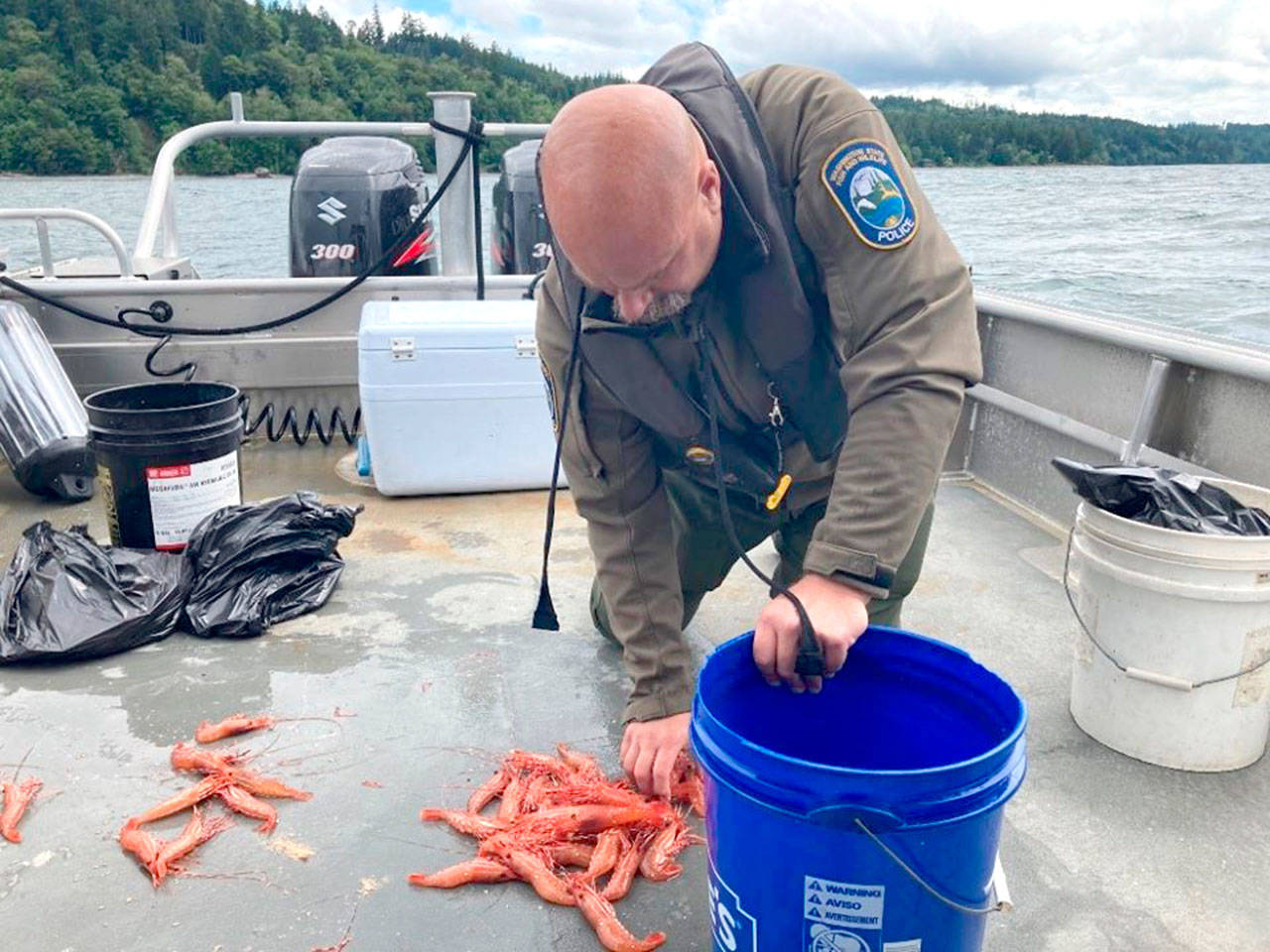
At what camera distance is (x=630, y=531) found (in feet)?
7.47

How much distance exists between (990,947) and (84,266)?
21.2 ft

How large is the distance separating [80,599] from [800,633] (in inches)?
94.8

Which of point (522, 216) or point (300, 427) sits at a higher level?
point (522, 216)

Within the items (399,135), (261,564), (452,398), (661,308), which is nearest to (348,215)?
(399,135)

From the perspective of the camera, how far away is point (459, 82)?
10.5 metres

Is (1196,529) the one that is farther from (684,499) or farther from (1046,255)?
(1046,255)

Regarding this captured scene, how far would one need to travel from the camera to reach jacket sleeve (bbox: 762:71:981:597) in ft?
5.72

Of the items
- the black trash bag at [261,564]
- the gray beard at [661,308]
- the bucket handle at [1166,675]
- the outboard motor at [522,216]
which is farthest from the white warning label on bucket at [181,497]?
the bucket handle at [1166,675]

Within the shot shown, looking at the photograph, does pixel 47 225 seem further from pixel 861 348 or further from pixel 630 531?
pixel 861 348

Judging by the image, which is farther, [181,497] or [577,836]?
[181,497]

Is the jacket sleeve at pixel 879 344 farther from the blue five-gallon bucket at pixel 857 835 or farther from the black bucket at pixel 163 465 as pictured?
the black bucket at pixel 163 465

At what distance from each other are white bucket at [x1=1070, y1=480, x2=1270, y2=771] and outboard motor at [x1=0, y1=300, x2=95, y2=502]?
3.88 metres

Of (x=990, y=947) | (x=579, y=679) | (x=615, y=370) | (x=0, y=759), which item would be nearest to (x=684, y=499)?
(x=579, y=679)

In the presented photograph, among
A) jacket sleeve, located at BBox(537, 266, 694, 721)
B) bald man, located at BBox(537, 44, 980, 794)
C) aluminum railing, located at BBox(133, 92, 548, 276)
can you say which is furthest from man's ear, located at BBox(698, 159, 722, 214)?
aluminum railing, located at BBox(133, 92, 548, 276)
